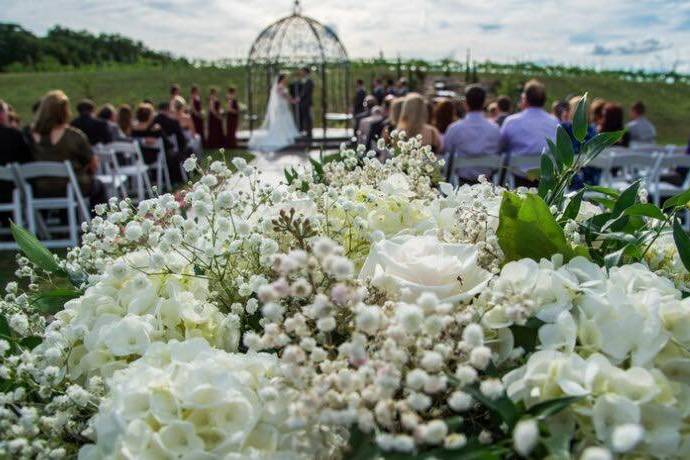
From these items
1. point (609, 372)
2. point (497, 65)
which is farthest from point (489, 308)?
point (497, 65)

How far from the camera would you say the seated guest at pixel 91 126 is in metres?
9.30

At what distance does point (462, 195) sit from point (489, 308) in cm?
49

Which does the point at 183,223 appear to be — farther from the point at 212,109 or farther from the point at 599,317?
the point at 212,109

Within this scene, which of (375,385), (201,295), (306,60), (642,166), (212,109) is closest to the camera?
(375,385)

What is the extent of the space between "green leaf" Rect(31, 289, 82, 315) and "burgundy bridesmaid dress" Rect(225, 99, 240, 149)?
17.5 metres

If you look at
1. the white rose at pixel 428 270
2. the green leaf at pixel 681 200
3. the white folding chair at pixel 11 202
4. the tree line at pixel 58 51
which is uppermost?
the tree line at pixel 58 51

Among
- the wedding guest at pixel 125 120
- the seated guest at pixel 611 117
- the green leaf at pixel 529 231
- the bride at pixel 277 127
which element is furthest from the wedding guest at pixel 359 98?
the green leaf at pixel 529 231

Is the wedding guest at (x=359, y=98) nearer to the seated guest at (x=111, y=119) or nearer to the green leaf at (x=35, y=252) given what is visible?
the seated guest at (x=111, y=119)

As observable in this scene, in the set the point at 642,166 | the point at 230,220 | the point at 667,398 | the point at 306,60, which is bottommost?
the point at 642,166

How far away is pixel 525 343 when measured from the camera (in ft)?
2.87

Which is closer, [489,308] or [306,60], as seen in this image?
[489,308]

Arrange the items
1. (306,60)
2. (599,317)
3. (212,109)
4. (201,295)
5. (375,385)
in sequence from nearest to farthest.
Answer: (375,385) < (599,317) < (201,295) < (212,109) < (306,60)

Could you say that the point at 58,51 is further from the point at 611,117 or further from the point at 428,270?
the point at 428,270

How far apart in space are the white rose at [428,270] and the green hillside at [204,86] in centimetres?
3178
